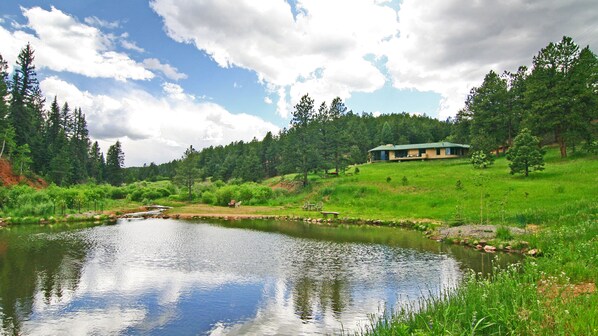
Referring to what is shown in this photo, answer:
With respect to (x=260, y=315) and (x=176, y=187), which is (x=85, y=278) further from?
(x=176, y=187)

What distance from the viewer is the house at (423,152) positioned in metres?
78.4

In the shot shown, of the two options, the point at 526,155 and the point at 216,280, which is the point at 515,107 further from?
the point at 216,280

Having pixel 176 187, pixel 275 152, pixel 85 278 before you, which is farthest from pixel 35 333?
pixel 275 152

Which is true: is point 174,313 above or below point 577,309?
below

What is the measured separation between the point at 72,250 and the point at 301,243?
649 inches

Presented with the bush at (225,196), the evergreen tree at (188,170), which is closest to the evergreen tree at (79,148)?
the evergreen tree at (188,170)

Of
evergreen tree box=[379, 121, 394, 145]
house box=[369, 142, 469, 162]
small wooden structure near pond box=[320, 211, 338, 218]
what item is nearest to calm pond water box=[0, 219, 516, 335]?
small wooden structure near pond box=[320, 211, 338, 218]

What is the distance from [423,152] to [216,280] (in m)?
73.1

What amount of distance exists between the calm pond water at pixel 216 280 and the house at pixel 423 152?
54.3m

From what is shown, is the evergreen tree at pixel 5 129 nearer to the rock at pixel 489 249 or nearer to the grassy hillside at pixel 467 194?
the grassy hillside at pixel 467 194

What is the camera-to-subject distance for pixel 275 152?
112875mm

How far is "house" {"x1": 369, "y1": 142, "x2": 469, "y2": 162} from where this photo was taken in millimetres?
78375

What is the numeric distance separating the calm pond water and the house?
54329 mm

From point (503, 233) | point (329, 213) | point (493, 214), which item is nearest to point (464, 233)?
point (503, 233)
